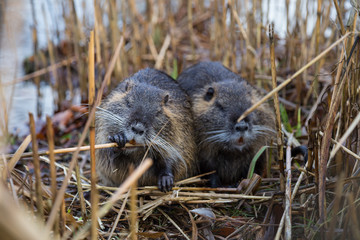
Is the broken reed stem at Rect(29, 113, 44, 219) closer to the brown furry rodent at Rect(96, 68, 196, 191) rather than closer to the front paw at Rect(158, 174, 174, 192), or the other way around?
the brown furry rodent at Rect(96, 68, 196, 191)

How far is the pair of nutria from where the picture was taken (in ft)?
8.55

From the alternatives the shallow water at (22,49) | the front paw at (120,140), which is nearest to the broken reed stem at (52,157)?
the front paw at (120,140)

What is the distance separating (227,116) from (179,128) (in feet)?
1.19

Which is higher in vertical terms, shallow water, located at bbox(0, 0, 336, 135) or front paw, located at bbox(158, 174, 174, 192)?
shallow water, located at bbox(0, 0, 336, 135)

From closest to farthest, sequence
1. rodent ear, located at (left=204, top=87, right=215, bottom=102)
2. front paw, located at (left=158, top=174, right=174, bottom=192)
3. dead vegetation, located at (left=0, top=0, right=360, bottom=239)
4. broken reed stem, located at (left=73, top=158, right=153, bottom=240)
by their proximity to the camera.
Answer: broken reed stem, located at (left=73, top=158, right=153, bottom=240) → dead vegetation, located at (left=0, top=0, right=360, bottom=239) → front paw, located at (left=158, top=174, right=174, bottom=192) → rodent ear, located at (left=204, top=87, right=215, bottom=102)

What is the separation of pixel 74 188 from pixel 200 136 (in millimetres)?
968

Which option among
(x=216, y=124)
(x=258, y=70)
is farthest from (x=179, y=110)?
(x=258, y=70)

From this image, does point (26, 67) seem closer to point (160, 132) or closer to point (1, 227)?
point (160, 132)

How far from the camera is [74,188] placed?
119 inches

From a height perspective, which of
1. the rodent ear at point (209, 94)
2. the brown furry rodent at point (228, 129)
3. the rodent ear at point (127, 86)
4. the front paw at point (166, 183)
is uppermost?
the rodent ear at point (127, 86)

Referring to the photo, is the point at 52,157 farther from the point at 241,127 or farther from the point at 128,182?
the point at 241,127

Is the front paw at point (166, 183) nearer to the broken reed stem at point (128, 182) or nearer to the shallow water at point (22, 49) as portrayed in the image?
the broken reed stem at point (128, 182)

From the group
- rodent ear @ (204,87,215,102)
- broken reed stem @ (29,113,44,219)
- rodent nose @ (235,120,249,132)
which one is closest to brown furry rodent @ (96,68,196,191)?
rodent ear @ (204,87,215,102)

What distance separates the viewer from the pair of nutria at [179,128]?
261 cm
